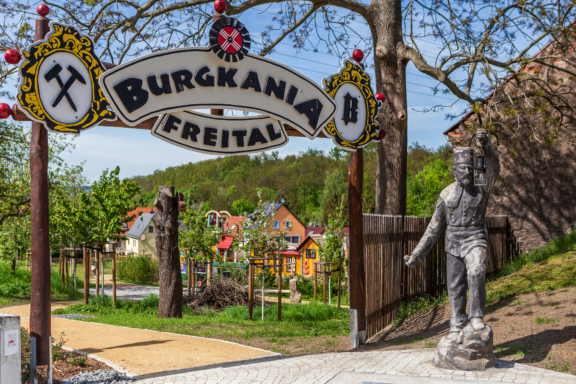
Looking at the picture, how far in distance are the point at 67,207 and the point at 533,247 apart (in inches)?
593

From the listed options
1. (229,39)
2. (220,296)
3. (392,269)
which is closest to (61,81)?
(229,39)

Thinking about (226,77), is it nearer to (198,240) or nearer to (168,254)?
(168,254)

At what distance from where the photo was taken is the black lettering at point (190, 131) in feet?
19.5

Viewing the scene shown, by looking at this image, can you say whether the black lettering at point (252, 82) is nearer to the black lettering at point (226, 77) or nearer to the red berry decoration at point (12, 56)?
the black lettering at point (226, 77)

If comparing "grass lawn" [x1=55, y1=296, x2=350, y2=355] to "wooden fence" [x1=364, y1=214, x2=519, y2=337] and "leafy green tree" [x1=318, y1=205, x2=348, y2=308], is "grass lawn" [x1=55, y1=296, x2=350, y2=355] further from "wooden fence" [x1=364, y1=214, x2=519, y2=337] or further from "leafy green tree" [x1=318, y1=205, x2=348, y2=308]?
"leafy green tree" [x1=318, y1=205, x2=348, y2=308]

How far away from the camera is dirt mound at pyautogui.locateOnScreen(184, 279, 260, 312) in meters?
13.3

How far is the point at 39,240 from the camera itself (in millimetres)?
5352

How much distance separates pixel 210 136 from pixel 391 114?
558 cm

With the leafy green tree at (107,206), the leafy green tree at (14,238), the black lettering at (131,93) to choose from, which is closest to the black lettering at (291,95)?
the black lettering at (131,93)

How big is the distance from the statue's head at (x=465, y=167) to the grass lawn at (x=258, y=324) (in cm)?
339

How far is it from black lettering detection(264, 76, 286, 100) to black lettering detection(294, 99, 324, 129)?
30 centimetres

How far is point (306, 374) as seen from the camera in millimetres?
5477

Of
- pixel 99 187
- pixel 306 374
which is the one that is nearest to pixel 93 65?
pixel 306 374

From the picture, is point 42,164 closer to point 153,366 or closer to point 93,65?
point 93,65
